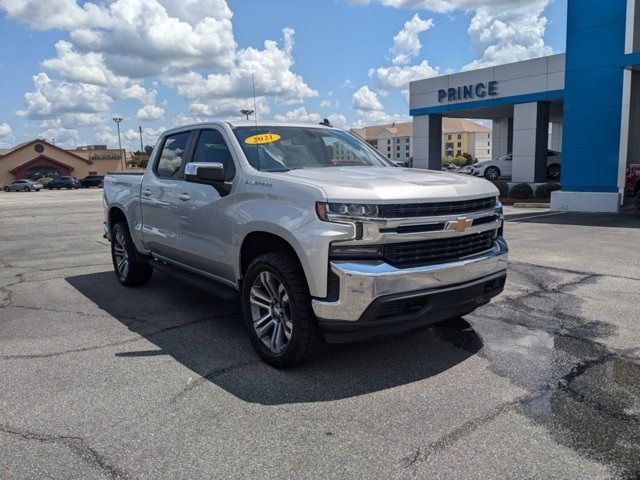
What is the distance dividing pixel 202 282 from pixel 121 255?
8.73 ft

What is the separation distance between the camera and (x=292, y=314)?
3.92 metres

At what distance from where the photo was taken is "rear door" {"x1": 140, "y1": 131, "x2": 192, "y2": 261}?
566 cm

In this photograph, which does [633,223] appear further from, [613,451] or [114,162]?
[114,162]

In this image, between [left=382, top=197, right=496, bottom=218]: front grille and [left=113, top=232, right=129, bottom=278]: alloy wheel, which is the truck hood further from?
[left=113, top=232, right=129, bottom=278]: alloy wheel

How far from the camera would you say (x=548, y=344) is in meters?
4.70

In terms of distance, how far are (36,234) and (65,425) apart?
12.4 m

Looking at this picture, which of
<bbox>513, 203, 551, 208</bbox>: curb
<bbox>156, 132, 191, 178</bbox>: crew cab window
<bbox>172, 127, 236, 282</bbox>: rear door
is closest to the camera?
<bbox>172, 127, 236, 282</bbox>: rear door

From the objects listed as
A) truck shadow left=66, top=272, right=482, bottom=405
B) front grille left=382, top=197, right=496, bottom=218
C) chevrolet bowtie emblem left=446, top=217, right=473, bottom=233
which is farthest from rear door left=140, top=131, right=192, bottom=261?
chevrolet bowtie emblem left=446, top=217, right=473, bottom=233

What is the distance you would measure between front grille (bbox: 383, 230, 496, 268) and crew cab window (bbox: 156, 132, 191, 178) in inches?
114

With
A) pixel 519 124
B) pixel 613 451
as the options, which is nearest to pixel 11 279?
pixel 613 451

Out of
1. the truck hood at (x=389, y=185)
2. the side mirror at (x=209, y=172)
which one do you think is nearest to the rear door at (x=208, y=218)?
Result: the side mirror at (x=209, y=172)

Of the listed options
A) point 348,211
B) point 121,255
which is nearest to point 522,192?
point 121,255

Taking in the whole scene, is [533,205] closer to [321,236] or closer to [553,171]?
[553,171]

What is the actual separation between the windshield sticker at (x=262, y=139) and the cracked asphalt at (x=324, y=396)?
5.97 ft
